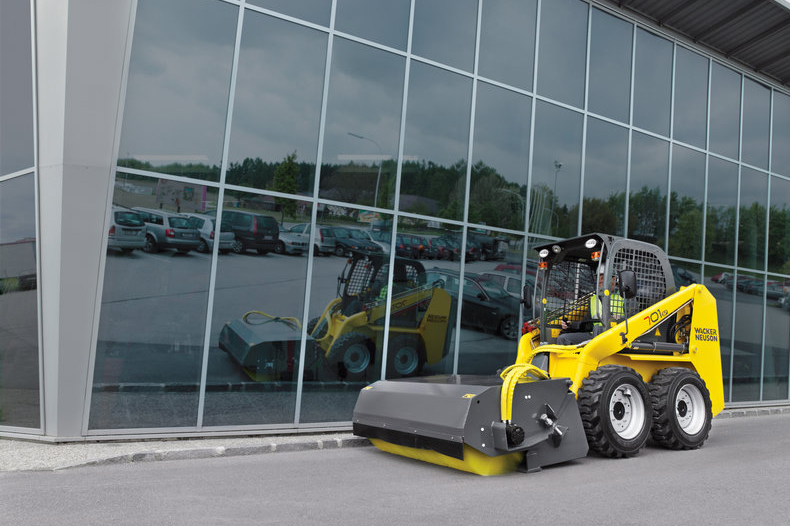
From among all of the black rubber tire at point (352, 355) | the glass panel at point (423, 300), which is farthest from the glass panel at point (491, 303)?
the black rubber tire at point (352, 355)

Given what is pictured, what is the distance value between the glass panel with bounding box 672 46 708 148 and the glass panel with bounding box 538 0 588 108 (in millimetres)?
2982

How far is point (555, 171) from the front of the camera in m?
12.0

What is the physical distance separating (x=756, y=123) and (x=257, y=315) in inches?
525

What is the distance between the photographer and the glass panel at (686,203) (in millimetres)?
13922

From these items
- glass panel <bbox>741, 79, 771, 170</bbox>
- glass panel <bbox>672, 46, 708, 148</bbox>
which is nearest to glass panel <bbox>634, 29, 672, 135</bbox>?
glass panel <bbox>672, 46, 708, 148</bbox>

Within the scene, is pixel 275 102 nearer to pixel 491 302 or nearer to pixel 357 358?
pixel 357 358

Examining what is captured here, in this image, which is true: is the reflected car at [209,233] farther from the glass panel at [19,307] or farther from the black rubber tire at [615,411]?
the black rubber tire at [615,411]

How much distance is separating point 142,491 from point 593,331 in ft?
18.0

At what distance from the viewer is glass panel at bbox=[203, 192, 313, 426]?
8.49 m

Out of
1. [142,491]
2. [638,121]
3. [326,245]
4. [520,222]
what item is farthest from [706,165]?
[142,491]

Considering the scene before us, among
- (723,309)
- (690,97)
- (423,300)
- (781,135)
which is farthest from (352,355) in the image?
(781,135)

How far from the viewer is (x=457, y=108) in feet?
35.3

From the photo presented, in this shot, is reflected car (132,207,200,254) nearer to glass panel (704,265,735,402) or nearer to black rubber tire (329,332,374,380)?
black rubber tire (329,332,374,380)

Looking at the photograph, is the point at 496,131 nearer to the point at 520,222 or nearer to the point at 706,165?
the point at 520,222
